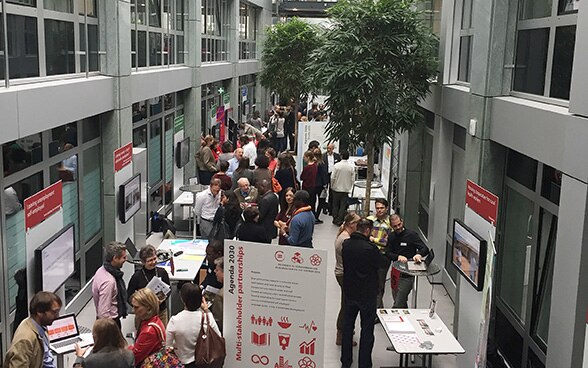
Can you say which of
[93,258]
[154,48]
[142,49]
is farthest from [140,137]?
[93,258]

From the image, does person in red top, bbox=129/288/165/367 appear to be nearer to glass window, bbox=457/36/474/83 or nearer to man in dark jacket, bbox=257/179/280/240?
man in dark jacket, bbox=257/179/280/240

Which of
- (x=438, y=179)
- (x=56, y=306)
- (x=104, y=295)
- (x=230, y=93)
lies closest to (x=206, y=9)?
(x=230, y=93)

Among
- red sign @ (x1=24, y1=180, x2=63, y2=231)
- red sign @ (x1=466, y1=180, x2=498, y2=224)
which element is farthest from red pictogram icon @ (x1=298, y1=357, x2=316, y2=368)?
red sign @ (x1=24, y1=180, x2=63, y2=231)

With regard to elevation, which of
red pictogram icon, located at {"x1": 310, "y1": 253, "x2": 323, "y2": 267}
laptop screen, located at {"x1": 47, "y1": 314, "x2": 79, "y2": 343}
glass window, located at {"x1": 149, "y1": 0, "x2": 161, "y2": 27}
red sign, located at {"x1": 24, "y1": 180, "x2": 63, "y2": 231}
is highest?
glass window, located at {"x1": 149, "y1": 0, "x2": 161, "y2": 27}

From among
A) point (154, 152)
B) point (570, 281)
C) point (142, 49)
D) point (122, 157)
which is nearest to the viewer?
point (570, 281)

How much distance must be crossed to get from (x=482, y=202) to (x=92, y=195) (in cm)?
542

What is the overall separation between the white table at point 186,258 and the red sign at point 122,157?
1275 millimetres

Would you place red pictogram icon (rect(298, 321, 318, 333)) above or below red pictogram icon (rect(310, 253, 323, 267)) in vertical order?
below

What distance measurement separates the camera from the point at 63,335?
18.3 feet

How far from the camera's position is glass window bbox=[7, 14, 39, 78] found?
6406mm

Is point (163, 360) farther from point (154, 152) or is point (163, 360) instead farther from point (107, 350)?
point (154, 152)

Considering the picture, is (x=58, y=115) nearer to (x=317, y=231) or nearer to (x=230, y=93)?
(x=317, y=231)

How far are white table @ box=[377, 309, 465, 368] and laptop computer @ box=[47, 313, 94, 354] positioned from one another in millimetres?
3020

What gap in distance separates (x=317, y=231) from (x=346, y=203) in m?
0.87
